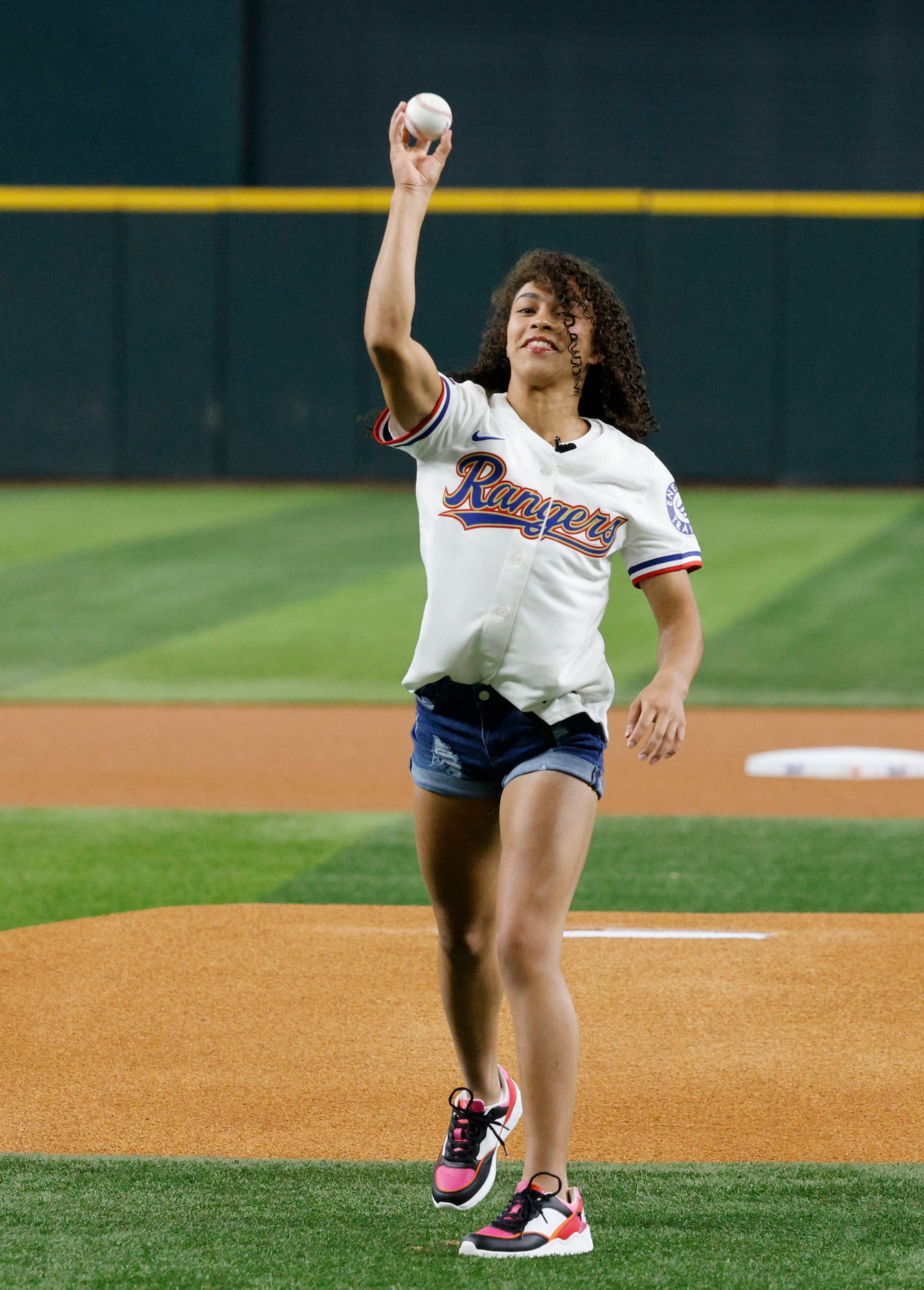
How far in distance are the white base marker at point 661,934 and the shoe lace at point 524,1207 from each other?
2.64m

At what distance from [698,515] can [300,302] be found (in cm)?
608

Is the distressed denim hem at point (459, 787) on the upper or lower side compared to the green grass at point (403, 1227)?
upper

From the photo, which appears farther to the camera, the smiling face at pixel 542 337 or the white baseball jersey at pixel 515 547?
the smiling face at pixel 542 337

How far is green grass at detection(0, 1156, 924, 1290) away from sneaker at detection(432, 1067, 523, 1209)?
0.04 meters

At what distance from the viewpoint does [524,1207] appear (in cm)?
361

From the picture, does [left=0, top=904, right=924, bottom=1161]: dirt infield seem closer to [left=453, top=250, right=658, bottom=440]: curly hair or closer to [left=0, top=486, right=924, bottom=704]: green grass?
[left=453, top=250, right=658, bottom=440]: curly hair

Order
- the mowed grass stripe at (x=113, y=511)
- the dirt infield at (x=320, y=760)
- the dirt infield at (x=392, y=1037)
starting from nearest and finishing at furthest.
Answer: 1. the dirt infield at (x=392, y=1037)
2. the dirt infield at (x=320, y=760)
3. the mowed grass stripe at (x=113, y=511)

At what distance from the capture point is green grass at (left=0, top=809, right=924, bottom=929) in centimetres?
693

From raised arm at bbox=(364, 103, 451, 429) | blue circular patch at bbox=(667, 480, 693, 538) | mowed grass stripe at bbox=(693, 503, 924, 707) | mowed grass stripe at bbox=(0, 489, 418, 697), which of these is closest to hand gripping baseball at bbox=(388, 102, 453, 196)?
raised arm at bbox=(364, 103, 451, 429)

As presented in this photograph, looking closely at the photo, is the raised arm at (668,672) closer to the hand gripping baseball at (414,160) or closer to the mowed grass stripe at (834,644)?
the hand gripping baseball at (414,160)

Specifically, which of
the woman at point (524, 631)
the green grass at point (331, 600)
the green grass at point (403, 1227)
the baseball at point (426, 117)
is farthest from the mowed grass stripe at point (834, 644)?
the baseball at point (426, 117)

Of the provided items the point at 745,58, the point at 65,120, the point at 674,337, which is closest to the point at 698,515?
the point at 674,337

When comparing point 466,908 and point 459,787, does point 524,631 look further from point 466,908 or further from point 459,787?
point 466,908

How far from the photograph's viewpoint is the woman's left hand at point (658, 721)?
373 cm
